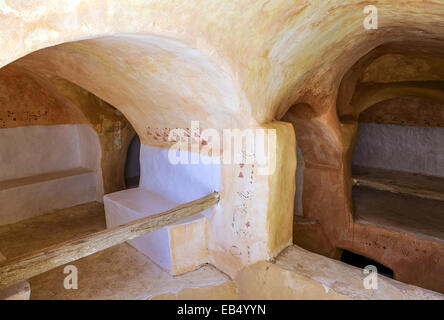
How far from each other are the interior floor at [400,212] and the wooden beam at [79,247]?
392 centimetres

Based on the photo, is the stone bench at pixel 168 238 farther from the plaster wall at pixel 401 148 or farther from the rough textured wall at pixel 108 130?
the plaster wall at pixel 401 148

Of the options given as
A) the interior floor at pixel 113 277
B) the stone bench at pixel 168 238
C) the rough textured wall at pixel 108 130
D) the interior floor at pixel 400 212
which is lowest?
the interior floor at pixel 400 212

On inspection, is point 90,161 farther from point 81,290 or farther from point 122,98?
point 81,290

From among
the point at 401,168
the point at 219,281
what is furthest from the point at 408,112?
the point at 219,281

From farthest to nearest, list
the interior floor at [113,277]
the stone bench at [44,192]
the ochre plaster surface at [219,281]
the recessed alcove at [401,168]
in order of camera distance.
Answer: the recessed alcove at [401,168]
the stone bench at [44,192]
the interior floor at [113,277]
the ochre plaster surface at [219,281]

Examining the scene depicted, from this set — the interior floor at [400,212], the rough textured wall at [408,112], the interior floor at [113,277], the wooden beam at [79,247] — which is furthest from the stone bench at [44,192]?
the rough textured wall at [408,112]

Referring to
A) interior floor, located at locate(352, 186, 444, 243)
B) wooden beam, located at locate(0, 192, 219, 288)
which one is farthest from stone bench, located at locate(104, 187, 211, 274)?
interior floor, located at locate(352, 186, 444, 243)

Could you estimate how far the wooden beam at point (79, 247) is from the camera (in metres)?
2.19

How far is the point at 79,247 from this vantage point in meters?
2.55

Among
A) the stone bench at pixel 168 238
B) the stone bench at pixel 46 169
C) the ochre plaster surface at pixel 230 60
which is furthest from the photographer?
the stone bench at pixel 46 169

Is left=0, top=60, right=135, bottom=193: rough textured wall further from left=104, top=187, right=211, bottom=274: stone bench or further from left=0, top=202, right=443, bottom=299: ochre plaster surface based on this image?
left=0, top=202, right=443, bottom=299: ochre plaster surface

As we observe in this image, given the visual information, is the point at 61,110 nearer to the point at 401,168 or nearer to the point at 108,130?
the point at 108,130

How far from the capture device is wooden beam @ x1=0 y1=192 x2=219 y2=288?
219cm
